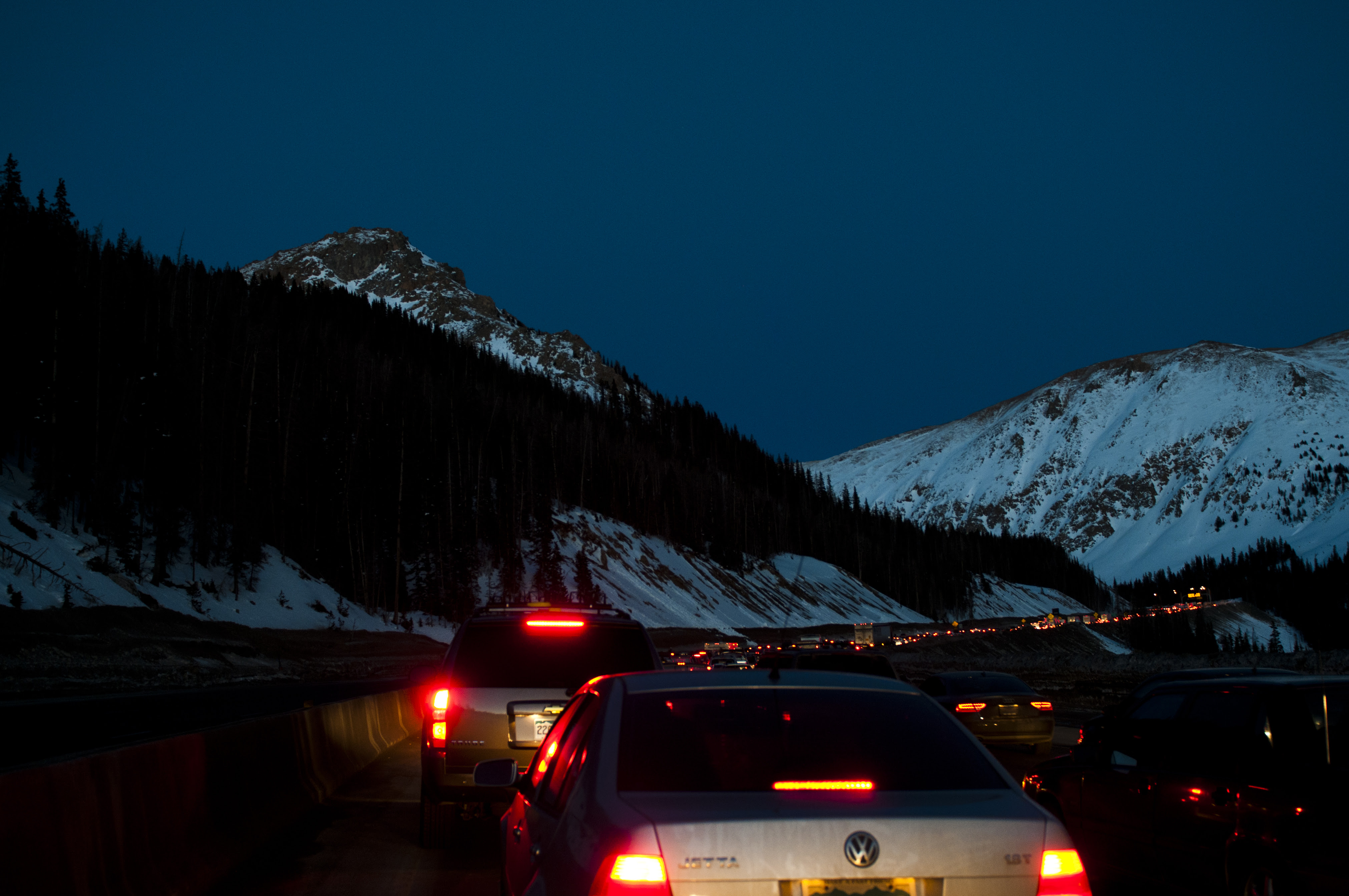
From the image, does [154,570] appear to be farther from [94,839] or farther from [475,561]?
[94,839]

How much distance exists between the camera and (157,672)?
41656 millimetres

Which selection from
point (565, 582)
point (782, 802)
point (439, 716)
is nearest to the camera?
point (782, 802)

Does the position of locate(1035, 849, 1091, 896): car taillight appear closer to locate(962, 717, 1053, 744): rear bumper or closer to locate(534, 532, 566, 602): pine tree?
locate(962, 717, 1053, 744): rear bumper

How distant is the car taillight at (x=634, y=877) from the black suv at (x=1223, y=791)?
13.0 feet

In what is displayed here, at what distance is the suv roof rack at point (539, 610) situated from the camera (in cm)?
998

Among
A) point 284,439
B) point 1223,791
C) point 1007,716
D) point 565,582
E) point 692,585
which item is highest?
point 284,439

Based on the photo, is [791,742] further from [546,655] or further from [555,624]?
[546,655]

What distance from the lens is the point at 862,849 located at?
137 inches

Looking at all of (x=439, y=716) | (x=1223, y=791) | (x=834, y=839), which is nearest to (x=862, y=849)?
(x=834, y=839)

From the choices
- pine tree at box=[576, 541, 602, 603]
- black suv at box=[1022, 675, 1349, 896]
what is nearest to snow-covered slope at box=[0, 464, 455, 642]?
pine tree at box=[576, 541, 602, 603]

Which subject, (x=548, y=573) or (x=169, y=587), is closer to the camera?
(x=169, y=587)

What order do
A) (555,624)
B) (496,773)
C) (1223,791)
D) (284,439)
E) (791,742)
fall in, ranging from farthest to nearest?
(284,439) → (555,624) → (1223,791) → (496,773) → (791,742)

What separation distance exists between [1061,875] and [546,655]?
6718 millimetres

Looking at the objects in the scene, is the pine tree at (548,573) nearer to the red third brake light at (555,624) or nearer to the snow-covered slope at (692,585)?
the snow-covered slope at (692,585)
